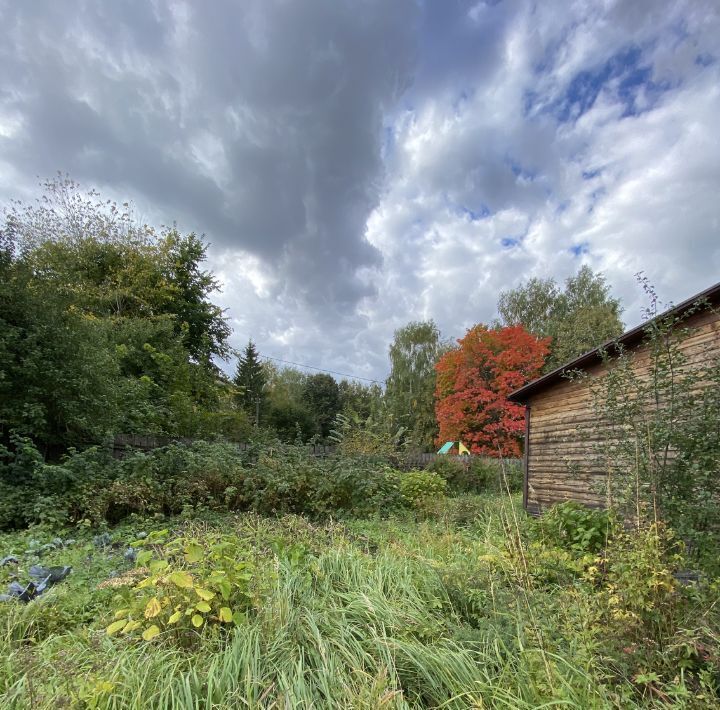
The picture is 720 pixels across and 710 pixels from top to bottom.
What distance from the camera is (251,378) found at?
27.6m

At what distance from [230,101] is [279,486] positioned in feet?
20.9

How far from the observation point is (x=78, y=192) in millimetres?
14188

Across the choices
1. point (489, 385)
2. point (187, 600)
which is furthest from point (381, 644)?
point (489, 385)

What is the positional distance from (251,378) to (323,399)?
17.3 ft

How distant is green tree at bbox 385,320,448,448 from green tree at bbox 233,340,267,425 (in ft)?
29.4

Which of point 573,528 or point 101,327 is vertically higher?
point 101,327

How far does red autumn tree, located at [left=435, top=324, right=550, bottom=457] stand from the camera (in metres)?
14.7

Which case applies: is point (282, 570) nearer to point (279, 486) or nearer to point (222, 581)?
point (222, 581)

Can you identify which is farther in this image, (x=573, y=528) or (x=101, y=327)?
(x=101, y=327)

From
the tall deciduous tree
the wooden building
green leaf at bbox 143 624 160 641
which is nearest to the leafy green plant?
green leaf at bbox 143 624 160 641

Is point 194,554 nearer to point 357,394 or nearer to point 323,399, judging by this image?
point 323,399

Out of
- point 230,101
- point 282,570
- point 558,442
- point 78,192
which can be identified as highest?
point 78,192

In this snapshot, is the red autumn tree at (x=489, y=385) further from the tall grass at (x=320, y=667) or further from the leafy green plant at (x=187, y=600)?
the leafy green plant at (x=187, y=600)

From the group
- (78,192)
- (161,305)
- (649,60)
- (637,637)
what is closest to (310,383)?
(161,305)
